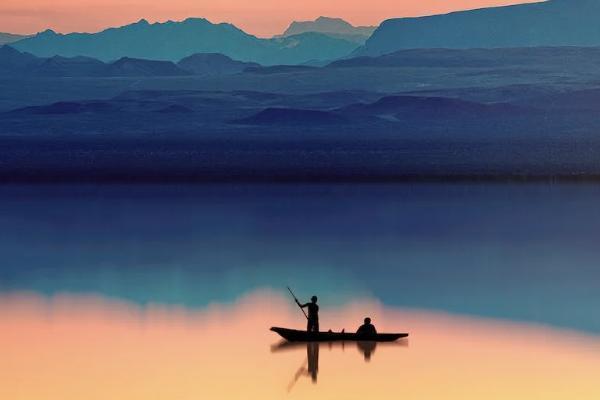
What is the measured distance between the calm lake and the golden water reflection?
0.05 meters

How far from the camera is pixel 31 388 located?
19.8m

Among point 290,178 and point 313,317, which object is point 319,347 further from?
point 290,178

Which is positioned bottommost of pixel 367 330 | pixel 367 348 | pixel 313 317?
pixel 367 348

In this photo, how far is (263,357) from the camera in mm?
22391

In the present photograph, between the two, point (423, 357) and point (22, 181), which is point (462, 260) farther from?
point (22, 181)

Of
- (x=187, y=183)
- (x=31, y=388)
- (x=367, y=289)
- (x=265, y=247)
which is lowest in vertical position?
(x=31, y=388)

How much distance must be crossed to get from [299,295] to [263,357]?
7660 millimetres

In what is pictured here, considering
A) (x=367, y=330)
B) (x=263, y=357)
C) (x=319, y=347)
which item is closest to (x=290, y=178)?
(x=367, y=330)

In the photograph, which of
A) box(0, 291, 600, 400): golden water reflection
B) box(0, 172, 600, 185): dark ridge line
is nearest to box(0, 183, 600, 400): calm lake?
box(0, 291, 600, 400): golden water reflection

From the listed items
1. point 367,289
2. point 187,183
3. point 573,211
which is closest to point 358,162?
point 187,183

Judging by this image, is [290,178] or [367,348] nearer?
[367,348]

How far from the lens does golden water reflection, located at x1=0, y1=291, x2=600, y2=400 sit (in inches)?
776

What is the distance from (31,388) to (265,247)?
71.8ft

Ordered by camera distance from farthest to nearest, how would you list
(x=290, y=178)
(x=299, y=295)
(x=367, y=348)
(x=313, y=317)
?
(x=290, y=178) → (x=299, y=295) → (x=313, y=317) → (x=367, y=348)
